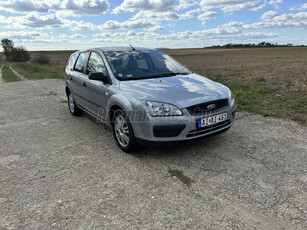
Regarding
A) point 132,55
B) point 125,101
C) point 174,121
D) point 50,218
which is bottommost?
point 50,218

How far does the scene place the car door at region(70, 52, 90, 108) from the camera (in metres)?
4.91

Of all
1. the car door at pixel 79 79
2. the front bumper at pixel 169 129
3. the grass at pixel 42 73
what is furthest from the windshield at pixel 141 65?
the grass at pixel 42 73

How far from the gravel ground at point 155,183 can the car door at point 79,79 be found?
90cm

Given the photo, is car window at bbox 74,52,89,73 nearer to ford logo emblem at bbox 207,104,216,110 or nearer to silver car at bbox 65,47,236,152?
silver car at bbox 65,47,236,152

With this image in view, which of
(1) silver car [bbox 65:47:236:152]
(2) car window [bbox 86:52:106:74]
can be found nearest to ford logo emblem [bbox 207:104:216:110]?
(1) silver car [bbox 65:47:236:152]

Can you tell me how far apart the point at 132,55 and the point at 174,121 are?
1.85m

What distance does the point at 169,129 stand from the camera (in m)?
3.14

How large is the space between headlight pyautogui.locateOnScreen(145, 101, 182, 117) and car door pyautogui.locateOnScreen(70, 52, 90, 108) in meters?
2.13

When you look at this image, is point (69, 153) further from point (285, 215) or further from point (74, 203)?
point (285, 215)

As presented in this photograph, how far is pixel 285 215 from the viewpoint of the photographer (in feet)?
7.50

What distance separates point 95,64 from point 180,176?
103 inches

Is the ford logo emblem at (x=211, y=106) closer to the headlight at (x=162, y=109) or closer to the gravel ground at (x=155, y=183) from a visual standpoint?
the headlight at (x=162, y=109)

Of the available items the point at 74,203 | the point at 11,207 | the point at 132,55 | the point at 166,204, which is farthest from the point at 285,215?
the point at 132,55

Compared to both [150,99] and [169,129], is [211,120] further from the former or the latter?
[150,99]
